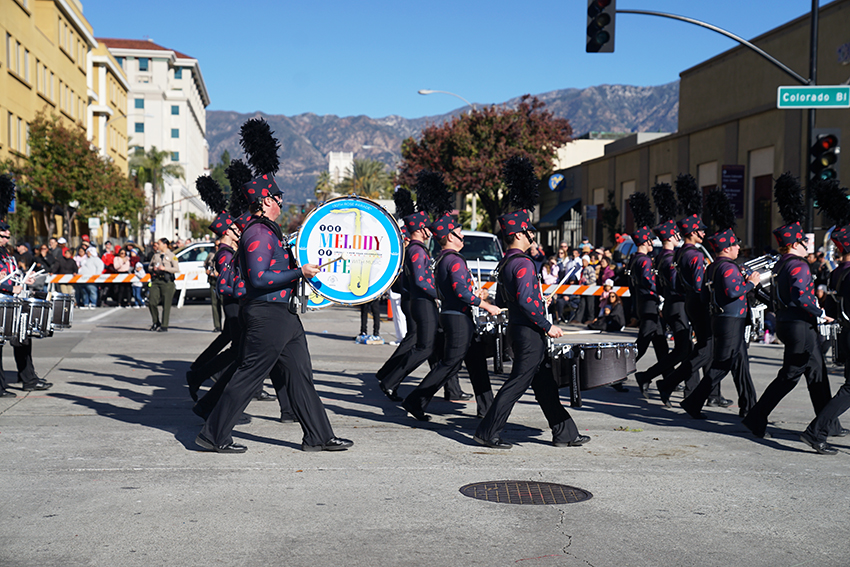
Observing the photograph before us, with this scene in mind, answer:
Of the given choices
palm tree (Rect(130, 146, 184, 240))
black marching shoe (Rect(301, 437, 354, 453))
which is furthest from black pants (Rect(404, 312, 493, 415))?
palm tree (Rect(130, 146, 184, 240))

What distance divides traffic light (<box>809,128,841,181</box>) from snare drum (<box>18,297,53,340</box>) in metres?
11.4

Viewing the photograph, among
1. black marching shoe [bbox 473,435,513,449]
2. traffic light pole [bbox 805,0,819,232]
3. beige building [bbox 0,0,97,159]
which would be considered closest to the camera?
black marching shoe [bbox 473,435,513,449]

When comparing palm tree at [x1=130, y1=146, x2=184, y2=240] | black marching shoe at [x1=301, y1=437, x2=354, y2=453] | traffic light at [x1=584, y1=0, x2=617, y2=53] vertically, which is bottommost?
black marching shoe at [x1=301, y1=437, x2=354, y2=453]

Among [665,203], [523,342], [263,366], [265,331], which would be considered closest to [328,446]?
[263,366]

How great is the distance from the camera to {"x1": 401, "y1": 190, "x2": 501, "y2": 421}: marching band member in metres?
8.38

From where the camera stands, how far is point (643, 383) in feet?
34.2

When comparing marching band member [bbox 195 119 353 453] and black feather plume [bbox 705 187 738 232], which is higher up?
black feather plume [bbox 705 187 738 232]

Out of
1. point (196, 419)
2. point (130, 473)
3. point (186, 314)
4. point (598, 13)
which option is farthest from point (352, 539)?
point (186, 314)

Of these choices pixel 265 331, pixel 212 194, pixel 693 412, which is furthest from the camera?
pixel 212 194

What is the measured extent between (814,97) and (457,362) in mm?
9416

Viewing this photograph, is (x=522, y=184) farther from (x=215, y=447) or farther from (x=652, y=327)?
(x=215, y=447)

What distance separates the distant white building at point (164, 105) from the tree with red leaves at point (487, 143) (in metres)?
72.2

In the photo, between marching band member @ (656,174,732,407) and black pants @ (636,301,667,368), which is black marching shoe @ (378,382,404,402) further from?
black pants @ (636,301,667,368)

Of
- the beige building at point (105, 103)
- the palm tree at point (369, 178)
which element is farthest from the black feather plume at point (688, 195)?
the palm tree at point (369, 178)
